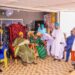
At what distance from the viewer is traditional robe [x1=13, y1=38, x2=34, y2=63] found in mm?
6379

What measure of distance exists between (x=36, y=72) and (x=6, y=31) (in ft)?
7.94

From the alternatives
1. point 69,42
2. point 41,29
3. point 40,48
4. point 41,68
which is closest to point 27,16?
point 41,29

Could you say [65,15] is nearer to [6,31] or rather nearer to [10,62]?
[6,31]

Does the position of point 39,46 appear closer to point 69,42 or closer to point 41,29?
point 41,29

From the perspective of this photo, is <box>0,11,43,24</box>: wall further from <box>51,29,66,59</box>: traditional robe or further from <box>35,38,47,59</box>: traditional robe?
<box>51,29,66,59</box>: traditional robe

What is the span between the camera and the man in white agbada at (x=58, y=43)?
22.5 feet

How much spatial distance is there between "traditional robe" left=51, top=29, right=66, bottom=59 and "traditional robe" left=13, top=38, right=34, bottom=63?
96 centimetres

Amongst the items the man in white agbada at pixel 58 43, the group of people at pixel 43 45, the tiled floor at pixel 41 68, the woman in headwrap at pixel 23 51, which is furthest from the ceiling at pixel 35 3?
the tiled floor at pixel 41 68

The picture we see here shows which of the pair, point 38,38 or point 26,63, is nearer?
point 26,63

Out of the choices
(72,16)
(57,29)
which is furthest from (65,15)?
(57,29)

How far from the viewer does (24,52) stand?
6.39 m

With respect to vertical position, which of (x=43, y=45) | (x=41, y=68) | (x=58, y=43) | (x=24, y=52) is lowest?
(x=41, y=68)

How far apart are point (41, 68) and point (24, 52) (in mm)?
873

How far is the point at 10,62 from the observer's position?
6730 millimetres
